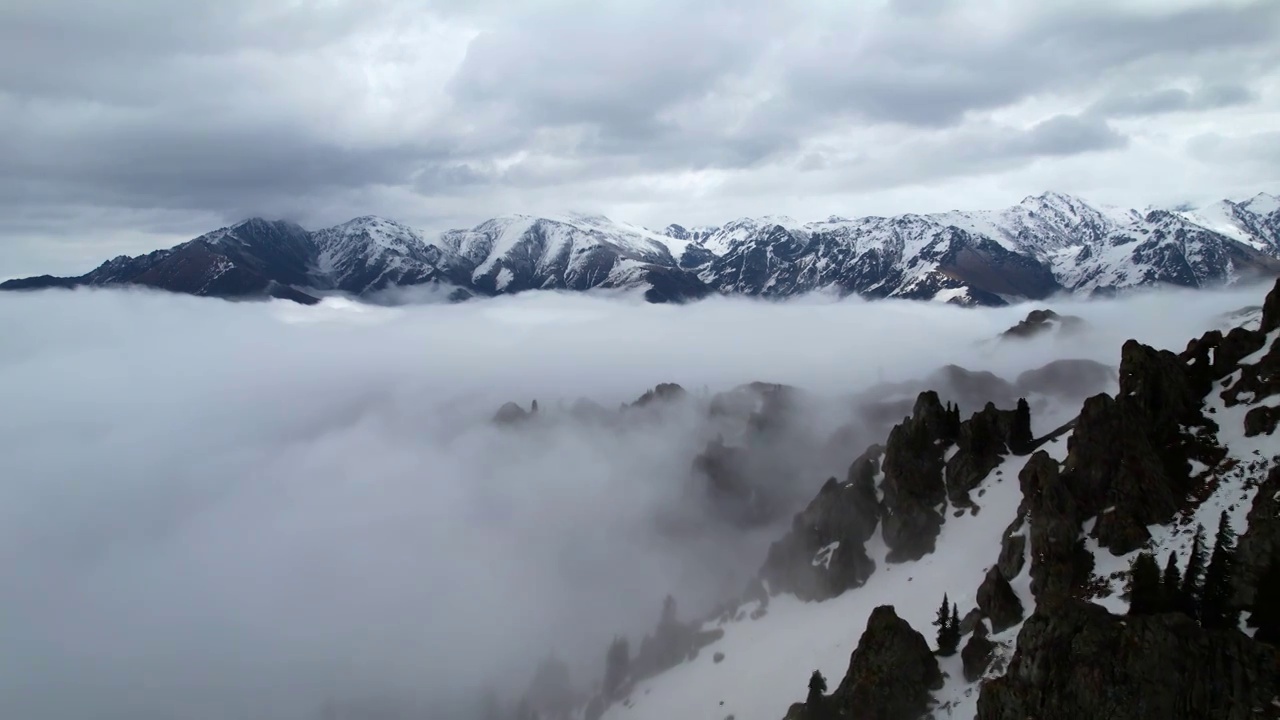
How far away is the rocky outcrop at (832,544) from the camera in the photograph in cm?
11031

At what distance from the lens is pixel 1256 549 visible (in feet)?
161

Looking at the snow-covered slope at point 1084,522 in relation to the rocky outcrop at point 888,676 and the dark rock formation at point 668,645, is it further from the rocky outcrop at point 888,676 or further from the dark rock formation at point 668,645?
the dark rock formation at point 668,645

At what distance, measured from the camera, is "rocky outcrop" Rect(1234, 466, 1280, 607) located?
48.0 metres

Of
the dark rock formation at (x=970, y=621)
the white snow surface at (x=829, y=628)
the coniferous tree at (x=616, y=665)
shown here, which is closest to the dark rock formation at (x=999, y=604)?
the dark rock formation at (x=970, y=621)

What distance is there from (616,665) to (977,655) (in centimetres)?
9677

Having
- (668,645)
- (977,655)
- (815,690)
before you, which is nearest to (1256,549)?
(977,655)

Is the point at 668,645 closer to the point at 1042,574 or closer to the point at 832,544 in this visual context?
the point at 832,544

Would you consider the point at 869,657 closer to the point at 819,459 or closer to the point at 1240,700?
the point at 1240,700

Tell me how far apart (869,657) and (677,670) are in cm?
6139

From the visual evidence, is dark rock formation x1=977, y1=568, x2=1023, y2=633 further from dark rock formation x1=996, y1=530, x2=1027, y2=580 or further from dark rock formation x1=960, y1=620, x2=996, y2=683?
dark rock formation x1=960, y1=620, x2=996, y2=683

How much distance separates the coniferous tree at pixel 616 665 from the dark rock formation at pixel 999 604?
86003 mm

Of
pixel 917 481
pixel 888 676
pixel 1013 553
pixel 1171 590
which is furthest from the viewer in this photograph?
pixel 917 481

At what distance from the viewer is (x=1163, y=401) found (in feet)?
237

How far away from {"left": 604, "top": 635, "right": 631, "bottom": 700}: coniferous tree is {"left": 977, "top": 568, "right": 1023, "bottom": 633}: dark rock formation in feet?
282
